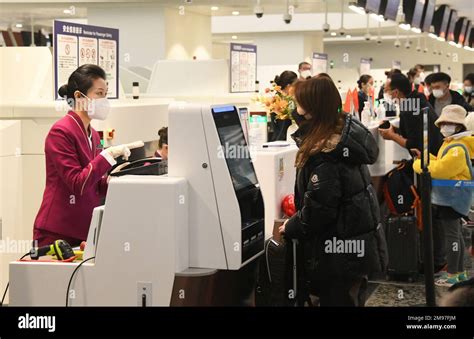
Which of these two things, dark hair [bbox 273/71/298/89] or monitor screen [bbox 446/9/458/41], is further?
monitor screen [bbox 446/9/458/41]

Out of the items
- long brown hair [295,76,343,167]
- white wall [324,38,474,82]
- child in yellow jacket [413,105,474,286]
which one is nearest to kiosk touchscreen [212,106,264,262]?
long brown hair [295,76,343,167]

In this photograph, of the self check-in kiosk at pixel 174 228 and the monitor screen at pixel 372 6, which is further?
the monitor screen at pixel 372 6

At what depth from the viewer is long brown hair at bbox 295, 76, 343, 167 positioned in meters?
3.25

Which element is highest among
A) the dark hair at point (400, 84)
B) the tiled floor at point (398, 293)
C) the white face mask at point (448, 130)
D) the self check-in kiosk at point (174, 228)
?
the dark hair at point (400, 84)

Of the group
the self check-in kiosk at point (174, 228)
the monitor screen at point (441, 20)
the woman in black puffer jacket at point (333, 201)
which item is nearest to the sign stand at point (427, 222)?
the woman in black puffer jacket at point (333, 201)

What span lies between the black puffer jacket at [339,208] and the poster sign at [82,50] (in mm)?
3219

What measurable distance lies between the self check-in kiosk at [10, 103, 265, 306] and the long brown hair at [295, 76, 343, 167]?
37 cm

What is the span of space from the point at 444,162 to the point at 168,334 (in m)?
3.73

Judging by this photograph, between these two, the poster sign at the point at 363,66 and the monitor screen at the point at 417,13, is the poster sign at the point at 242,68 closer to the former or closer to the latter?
the monitor screen at the point at 417,13

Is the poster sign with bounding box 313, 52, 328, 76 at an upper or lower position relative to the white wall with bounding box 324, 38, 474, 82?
lower

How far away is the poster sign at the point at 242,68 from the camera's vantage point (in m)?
10.2

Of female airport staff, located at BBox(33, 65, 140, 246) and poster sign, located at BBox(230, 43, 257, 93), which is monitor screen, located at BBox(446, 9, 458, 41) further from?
female airport staff, located at BBox(33, 65, 140, 246)

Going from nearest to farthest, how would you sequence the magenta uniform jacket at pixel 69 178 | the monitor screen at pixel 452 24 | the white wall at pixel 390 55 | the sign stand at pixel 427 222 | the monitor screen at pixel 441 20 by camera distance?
the magenta uniform jacket at pixel 69 178 < the sign stand at pixel 427 222 < the monitor screen at pixel 441 20 < the monitor screen at pixel 452 24 < the white wall at pixel 390 55

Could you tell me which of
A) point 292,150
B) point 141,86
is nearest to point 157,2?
point 141,86
